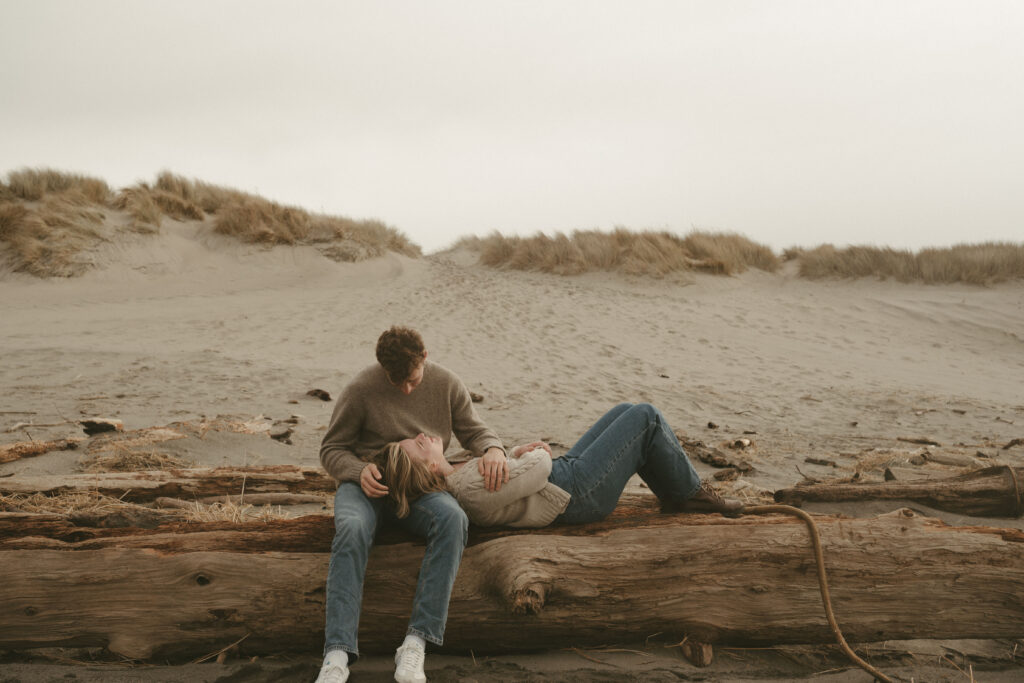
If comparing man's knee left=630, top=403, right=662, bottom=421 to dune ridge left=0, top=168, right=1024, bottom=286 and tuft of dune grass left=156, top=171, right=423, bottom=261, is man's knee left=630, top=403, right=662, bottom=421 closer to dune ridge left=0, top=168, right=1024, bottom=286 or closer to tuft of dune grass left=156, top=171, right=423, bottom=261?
dune ridge left=0, top=168, right=1024, bottom=286

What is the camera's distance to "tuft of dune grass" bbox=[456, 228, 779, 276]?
760 inches

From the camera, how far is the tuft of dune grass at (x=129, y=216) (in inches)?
613

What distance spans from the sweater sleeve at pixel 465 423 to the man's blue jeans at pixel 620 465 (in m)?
0.46

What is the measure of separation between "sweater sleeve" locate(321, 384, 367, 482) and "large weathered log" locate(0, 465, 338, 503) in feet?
5.85

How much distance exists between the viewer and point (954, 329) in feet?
52.1

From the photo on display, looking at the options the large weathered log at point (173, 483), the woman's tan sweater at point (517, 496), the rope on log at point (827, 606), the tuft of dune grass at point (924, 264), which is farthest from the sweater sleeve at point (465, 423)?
the tuft of dune grass at point (924, 264)

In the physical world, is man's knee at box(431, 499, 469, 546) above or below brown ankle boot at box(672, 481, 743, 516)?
above

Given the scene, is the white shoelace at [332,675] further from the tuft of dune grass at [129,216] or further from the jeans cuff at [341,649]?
the tuft of dune grass at [129,216]

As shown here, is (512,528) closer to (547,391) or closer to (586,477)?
(586,477)

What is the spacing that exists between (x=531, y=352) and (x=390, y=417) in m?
9.35

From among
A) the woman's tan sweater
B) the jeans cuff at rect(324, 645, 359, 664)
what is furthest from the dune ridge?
the jeans cuff at rect(324, 645, 359, 664)

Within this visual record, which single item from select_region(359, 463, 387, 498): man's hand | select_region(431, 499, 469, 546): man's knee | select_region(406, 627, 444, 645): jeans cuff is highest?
select_region(359, 463, 387, 498): man's hand

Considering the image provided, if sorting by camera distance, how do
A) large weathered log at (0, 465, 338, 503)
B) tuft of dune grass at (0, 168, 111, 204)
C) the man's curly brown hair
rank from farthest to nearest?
1. tuft of dune grass at (0, 168, 111, 204)
2. large weathered log at (0, 465, 338, 503)
3. the man's curly brown hair

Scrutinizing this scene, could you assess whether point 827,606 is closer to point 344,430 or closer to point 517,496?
point 517,496
